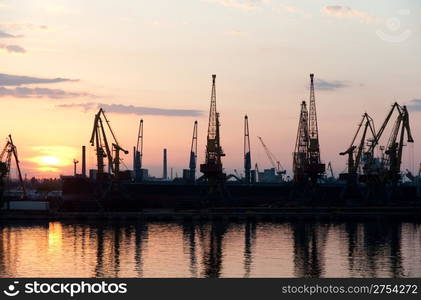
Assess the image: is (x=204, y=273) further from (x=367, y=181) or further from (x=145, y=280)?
(x=367, y=181)

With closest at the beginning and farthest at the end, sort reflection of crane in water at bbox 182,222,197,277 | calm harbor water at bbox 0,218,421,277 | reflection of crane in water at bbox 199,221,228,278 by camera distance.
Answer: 1. calm harbor water at bbox 0,218,421,277
2. reflection of crane in water at bbox 199,221,228,278
3. reflection of crane in water at bbox 182,222,197,277

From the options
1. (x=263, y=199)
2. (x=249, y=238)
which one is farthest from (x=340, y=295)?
(x=263, y=199)

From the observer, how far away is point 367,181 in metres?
183

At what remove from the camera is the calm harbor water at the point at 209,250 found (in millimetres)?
84375

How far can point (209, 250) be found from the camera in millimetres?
103438

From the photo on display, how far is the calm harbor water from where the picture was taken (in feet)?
277

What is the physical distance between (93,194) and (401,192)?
Answer: 71.9 meters

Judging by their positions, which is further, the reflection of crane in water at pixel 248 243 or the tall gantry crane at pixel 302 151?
the tall gantry crane at pixel 302 151
